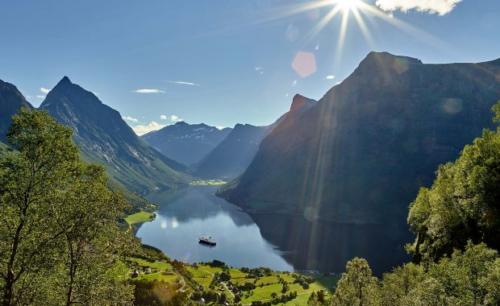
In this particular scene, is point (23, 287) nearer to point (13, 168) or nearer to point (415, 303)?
point (13, 168)

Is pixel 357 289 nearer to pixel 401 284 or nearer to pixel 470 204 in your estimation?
pixel 401 284

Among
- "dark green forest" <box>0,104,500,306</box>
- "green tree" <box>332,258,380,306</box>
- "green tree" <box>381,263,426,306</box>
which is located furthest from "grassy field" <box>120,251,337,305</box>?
"dark green forest" <box>0,104,500,306</box>

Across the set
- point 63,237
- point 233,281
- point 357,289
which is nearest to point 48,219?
point 63,237

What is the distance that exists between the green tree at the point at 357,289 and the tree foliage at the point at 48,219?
2364cm

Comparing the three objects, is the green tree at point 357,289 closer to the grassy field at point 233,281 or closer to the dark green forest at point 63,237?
the dark green forest at point 63,237

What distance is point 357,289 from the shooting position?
117 ft

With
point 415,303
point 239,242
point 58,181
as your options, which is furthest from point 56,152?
point 239,242

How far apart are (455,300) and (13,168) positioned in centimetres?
2844

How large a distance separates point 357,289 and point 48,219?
30.5 metres

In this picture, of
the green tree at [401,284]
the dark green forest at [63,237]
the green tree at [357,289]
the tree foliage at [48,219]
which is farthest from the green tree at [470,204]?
the tree foliage at [48,219]

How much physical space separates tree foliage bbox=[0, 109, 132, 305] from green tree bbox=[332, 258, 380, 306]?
2364 cm

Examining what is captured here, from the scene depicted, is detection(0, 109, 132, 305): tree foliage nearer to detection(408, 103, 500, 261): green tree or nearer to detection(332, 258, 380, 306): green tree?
detection(332, 258, 380, 306): green tree

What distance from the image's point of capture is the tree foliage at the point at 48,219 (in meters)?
18.2

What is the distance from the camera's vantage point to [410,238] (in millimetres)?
191500
